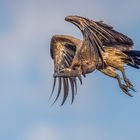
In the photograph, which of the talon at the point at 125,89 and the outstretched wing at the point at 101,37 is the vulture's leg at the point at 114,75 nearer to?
the talon at the point at 125,89

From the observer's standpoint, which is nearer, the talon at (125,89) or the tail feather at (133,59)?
the tail feather at (133,59)

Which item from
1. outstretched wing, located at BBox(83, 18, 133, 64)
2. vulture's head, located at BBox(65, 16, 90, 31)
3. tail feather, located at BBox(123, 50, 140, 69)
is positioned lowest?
tail feather, located at BBox(123, 50, 140, 69)

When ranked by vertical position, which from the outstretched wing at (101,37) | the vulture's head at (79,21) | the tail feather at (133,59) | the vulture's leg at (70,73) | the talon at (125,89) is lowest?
the talon at (125,89)

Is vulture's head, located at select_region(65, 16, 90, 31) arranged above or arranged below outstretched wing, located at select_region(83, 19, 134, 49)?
above

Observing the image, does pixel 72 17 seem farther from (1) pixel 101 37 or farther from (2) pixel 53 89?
(2) pixel 53 89

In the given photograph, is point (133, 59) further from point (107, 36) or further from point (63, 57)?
point (63, 57)

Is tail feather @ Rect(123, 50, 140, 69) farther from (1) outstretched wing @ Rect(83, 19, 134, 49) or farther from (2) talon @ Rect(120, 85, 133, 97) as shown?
(2) talon @ Rect(120, 85, 133, 97)

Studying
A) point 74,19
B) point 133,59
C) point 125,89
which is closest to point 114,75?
point 125,89

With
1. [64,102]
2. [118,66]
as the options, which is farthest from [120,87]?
[64,102]

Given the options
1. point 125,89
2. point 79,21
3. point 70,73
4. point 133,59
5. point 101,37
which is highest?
point 79,21

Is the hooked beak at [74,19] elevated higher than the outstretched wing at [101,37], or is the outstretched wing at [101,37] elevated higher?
the hooked beak at [74,19]

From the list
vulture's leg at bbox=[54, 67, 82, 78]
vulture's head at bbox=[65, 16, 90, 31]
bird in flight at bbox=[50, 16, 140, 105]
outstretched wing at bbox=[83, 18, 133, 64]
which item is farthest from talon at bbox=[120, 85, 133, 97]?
vulture's head at bbox=[65, 16, 90, 31]


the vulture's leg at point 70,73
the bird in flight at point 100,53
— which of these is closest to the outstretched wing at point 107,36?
the bird in flight at point 100,53

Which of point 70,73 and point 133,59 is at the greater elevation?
point 133,59
